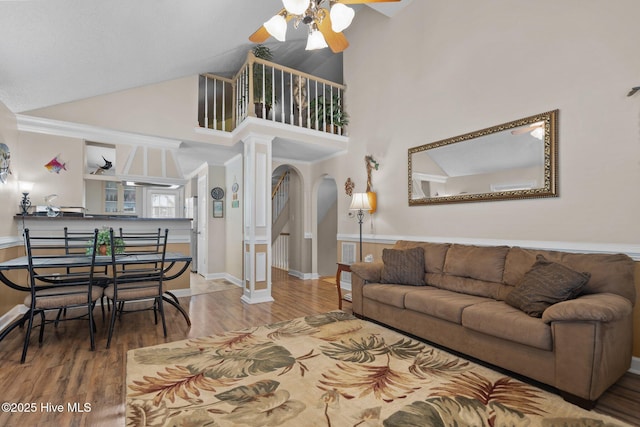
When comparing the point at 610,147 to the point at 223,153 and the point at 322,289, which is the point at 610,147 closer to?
the point at 322,289

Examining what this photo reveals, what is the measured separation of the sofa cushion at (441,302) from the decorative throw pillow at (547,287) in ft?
1.27

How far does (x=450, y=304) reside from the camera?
2.58 meters

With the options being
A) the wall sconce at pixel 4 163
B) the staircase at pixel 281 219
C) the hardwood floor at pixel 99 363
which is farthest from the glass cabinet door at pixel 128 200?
the hardwood floor at pixel 99 363

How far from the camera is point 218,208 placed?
6.44 meters

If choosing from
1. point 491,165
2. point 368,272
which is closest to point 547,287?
point 491,165

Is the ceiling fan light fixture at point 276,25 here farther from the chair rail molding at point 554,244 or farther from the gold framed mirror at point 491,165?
the chair rail molding at point 554,244

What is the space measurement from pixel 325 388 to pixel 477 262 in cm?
190

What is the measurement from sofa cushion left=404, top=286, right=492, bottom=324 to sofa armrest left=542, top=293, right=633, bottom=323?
0.64 meters

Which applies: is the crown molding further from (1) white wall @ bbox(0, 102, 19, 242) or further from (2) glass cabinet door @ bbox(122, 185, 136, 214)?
(2) glass cabinet door @ bbox(122, 185, 136, 214)

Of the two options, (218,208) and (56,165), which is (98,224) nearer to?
(56,165)

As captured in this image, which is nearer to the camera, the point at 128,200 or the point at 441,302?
the point at 441,302

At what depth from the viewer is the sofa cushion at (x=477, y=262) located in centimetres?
290

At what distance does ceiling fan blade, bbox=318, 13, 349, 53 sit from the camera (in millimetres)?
2483

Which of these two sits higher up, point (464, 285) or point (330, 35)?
point (330, 35)
